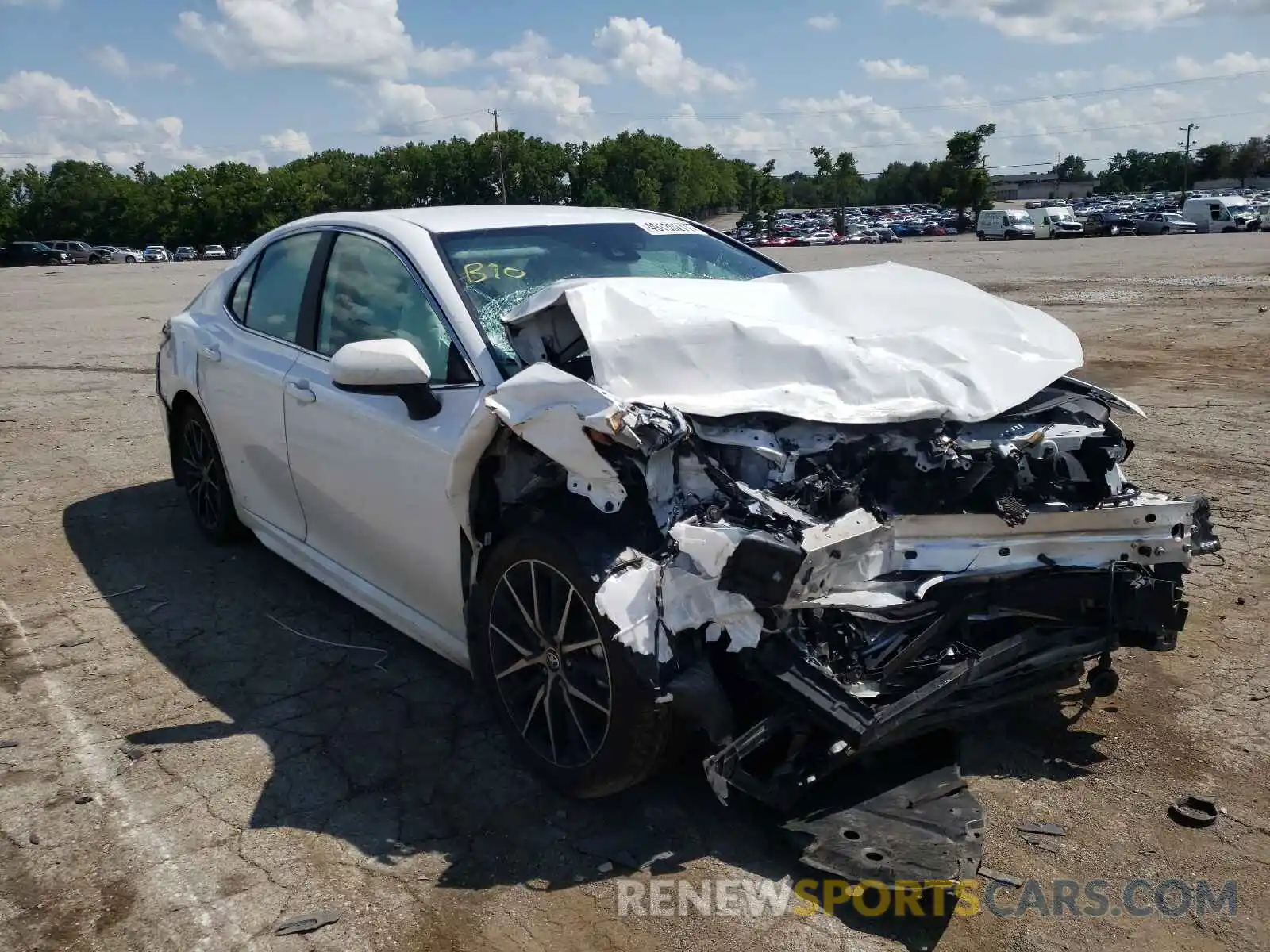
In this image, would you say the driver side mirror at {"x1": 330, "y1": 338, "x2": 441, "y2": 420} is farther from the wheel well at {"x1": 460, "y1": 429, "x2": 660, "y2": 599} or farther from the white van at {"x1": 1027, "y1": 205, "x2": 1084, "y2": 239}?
the white van at {"x1": 1027, "y1": 205, "x2": 1084, "y2": 239}

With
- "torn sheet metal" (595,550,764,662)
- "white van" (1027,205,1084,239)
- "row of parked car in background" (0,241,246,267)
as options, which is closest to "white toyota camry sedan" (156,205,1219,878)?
"torn sheet metal" (595,550,764,662)

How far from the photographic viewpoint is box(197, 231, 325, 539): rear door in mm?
4402

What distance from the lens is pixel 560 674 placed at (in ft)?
10.2

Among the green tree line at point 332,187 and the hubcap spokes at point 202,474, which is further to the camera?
the green tree line at point 332,187

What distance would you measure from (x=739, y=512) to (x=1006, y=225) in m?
53.2

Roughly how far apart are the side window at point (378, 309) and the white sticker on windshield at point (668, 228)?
1163 millimetres

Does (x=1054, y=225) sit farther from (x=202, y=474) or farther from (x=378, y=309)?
(x=378, y=309)

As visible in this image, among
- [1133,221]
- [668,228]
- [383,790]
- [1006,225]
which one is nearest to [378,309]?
[668,228]

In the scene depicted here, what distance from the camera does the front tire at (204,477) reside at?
5262mm

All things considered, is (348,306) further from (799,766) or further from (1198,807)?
(1198,807)

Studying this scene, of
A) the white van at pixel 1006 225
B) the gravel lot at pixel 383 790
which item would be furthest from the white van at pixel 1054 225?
the gravel lot at pixel 383 790

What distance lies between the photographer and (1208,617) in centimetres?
436

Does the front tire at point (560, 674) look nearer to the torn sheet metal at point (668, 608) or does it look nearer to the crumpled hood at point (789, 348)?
the torn sheet metal at point (668, 608)

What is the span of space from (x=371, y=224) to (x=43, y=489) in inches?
160
